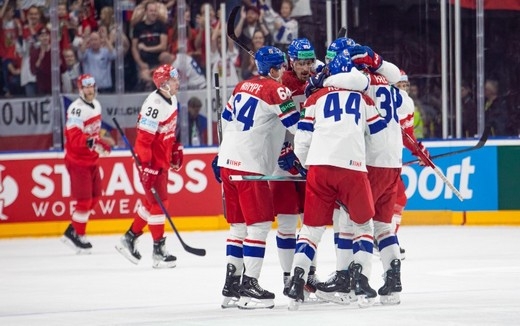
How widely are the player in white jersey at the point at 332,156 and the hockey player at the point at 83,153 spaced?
4.80 metres

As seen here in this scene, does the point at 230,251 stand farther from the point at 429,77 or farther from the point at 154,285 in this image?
the point at 429,77

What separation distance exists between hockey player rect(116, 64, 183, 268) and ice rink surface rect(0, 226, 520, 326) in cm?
24

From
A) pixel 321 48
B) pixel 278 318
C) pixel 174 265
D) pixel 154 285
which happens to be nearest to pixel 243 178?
pixel 278 318

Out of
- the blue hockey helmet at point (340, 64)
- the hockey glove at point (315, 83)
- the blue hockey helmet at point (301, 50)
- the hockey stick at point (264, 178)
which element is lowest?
the hockey stick at point (264, 178)

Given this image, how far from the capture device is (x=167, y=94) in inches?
416

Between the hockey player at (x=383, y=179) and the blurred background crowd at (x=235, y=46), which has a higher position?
the blurred background crowd at (x=235, y=46)

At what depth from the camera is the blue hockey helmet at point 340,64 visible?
7.53 meters

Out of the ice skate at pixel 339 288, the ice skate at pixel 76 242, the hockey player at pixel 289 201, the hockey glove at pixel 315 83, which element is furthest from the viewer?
the ice skate at pixel 76 242

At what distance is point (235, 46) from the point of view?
1384 centimetres

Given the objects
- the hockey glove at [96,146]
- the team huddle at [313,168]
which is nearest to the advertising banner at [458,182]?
the hockey glove at [96,146]

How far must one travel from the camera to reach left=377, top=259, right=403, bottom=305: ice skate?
25.4 ft

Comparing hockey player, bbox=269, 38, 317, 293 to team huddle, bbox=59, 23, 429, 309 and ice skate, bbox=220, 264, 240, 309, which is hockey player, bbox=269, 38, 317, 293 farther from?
ice skate, bbox=220, 264, 240, 309

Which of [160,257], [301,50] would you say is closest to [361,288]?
[301,50]

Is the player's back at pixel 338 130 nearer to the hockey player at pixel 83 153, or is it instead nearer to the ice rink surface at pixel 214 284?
the ice rink surface at pixel 214 284
